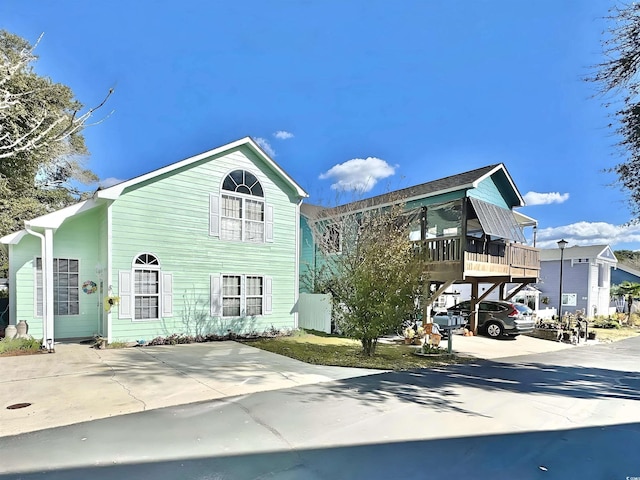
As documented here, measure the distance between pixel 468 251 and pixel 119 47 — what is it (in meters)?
12.7

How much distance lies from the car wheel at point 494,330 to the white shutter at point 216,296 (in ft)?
36.9

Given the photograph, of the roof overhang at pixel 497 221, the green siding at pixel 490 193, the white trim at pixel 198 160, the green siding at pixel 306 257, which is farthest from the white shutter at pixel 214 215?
the green siding at pixel 490 193

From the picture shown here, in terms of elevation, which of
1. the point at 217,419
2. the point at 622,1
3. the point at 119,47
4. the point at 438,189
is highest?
the point at 119,47

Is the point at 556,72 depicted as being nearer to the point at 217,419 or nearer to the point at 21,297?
the point at 217,419

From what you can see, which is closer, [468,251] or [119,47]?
[119,47]

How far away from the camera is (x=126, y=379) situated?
671cm

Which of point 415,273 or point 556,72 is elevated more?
point 556,72

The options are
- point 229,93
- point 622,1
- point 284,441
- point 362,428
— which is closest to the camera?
point 284,441

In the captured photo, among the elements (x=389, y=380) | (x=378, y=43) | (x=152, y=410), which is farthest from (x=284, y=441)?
(x=378, y=43)

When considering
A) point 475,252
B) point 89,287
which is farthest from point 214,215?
point 475,252

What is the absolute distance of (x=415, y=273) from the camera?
9.59m

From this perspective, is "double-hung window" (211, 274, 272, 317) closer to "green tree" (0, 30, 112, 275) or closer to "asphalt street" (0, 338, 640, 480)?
"green tree" (0, 30, 112, 275)

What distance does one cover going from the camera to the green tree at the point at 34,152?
10.2 m

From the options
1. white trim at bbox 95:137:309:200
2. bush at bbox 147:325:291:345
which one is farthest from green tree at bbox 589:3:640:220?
bush at bbox 147:325:291:345
